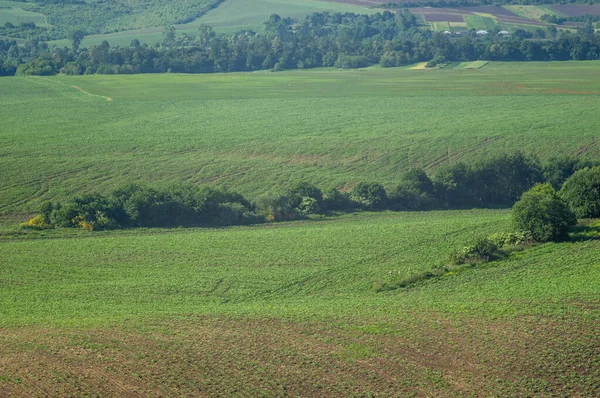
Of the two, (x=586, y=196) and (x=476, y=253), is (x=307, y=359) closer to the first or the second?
(x=476, y=253)

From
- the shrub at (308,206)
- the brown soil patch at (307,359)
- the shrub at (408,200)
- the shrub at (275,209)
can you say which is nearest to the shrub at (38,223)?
the shrub at (275,209)

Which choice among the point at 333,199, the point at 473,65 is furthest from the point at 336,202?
the point at 473,65

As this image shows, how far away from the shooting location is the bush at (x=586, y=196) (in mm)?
59906

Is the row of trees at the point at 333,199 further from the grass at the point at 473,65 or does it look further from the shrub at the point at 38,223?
the grass at the point at 473,65

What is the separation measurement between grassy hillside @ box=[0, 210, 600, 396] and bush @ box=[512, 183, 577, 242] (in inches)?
54.7

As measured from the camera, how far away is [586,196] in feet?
197

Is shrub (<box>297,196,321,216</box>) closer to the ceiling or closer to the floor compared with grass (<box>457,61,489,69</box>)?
closer to the floor

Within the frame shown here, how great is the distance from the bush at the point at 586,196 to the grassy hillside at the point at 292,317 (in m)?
5.53

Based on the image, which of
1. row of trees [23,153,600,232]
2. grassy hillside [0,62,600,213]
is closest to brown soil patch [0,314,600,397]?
row of trees [23,153,600,232]

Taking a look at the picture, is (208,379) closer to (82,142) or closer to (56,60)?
(82,142)

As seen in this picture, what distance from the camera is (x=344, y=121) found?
110m

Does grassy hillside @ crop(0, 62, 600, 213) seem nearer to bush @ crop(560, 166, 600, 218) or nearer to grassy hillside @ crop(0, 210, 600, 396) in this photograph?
grassy hillside @ crop(0, 210, 600, 396)

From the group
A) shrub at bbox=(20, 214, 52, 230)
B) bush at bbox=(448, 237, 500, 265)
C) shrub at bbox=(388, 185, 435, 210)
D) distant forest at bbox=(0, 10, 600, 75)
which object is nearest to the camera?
bush at bbox=(448, 237, 500, 265)

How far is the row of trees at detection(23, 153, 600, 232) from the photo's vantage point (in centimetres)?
6425
